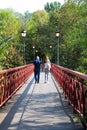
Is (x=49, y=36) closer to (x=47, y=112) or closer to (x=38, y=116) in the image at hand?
(x=47, y=112)

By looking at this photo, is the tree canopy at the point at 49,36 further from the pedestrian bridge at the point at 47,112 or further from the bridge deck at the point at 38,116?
the pedestrian bridge at the point at 47,112

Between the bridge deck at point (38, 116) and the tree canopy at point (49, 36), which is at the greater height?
the tree canopy at point (49, 36)

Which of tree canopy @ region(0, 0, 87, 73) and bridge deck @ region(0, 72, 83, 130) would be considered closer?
bridge deck @ region(0, 72, 83, 130)

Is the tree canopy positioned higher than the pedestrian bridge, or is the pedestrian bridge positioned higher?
the tree canopy

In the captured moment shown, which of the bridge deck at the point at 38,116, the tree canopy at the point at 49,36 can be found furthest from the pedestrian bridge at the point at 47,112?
the tree canopy at the point at 49,36

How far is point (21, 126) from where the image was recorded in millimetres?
9477

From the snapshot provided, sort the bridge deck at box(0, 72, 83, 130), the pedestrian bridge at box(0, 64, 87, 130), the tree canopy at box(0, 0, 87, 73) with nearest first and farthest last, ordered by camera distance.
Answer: the pedestrian bridge at box(0, 64, 87, 130) → the bridge deck at box(0, 72, 83, 130) → the tree canopy at box(0, 0, 87, 73)

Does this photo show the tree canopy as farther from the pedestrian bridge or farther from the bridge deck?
the pedestrian bridge

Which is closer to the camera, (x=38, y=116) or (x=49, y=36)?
(x=38, y=116)

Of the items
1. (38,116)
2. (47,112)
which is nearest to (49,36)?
(47,112)

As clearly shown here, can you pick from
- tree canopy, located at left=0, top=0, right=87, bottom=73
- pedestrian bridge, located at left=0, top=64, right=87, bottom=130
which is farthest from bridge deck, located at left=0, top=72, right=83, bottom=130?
tree canopy, located at left=0, top=0, right=87, bottom=73

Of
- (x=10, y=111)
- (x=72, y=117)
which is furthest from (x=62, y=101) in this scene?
(x=72, y=117)

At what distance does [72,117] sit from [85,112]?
212cm

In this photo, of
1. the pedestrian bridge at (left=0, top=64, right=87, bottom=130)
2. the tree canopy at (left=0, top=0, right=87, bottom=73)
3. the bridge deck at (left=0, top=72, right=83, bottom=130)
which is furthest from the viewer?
the tree canopy at (left=0, top=0, right=87, bottom=73)
